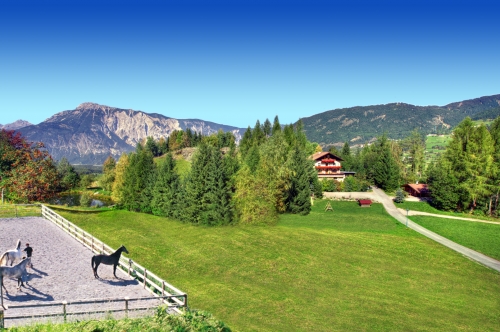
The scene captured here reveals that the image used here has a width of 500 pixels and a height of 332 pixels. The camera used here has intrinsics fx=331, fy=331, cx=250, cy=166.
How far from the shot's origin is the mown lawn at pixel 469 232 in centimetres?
3778

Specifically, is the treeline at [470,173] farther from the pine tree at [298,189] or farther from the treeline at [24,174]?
the treeline at [24,174]

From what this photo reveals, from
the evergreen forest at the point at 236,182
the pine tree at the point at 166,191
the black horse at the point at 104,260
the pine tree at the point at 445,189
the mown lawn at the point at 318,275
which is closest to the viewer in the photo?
the black horse at the point at 104,260

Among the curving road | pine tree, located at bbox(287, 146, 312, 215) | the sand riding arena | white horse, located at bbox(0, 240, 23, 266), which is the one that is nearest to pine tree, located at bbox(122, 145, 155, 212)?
pine tree, located at bbox(287, 146, 312, 215)

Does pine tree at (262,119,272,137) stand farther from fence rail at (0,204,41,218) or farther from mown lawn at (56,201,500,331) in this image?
fence rail at (0,204,41,218)

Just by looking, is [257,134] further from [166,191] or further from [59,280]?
[59,280]

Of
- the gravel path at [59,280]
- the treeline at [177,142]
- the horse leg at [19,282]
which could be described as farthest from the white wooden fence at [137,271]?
the treeline at [177,142]

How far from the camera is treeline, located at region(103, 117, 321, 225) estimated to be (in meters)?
48.6

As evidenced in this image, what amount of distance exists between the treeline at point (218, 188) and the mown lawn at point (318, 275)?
3.04 metres

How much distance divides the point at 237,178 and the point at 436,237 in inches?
1087

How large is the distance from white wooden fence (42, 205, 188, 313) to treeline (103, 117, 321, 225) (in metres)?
21.2

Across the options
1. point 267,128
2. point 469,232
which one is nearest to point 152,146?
point 267,128

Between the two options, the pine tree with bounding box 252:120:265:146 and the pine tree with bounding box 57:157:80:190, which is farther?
the pine tree with bounding box 57:157:80:190

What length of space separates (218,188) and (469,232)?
114ft

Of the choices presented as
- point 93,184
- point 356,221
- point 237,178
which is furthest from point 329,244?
point 93,184
